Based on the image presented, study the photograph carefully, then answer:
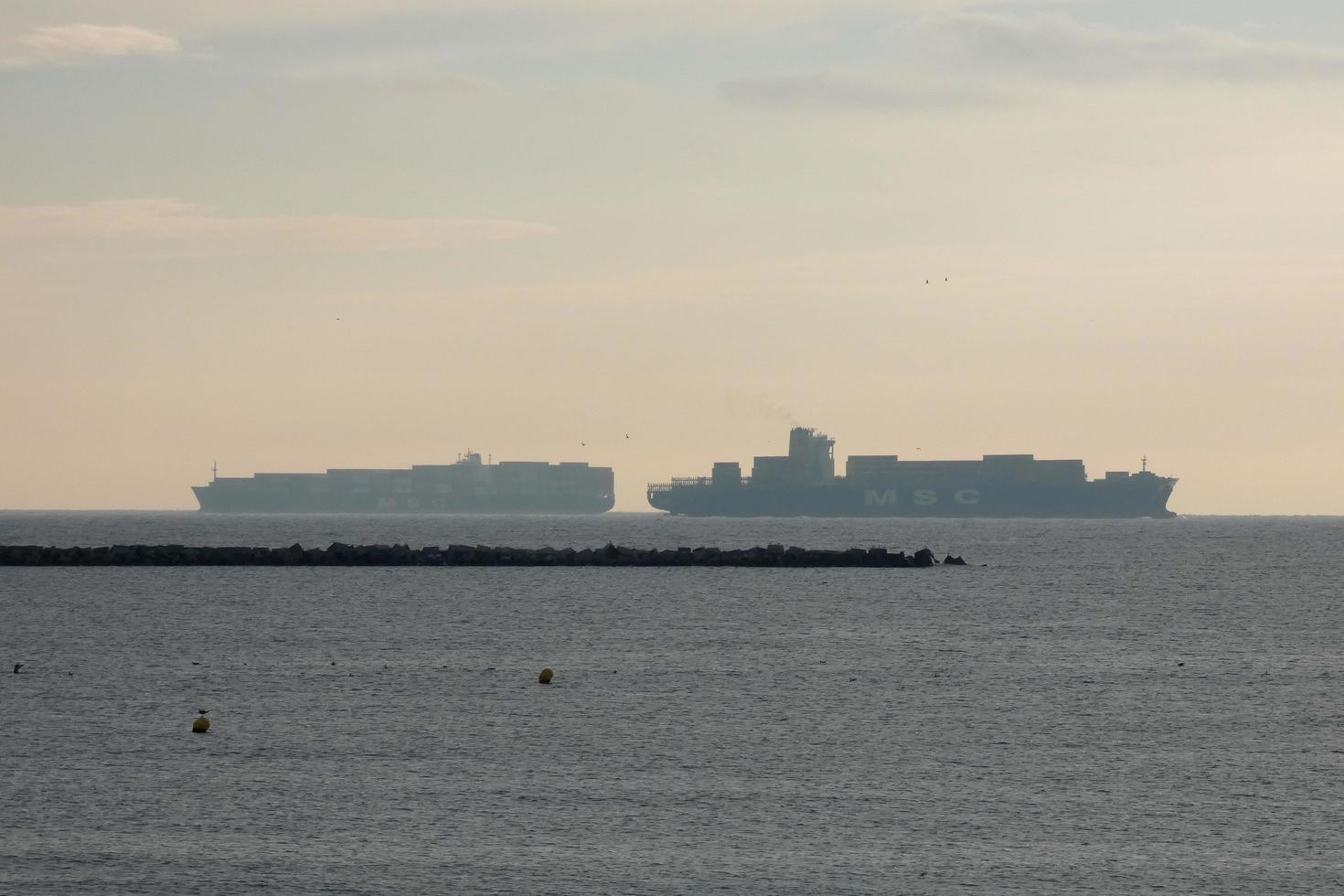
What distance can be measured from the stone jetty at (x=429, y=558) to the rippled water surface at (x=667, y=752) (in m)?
35.7

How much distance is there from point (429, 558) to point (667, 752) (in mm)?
74393

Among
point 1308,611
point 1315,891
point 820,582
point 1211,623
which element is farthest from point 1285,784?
point 820,582

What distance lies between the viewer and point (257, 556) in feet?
341

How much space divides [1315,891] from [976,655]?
93.9ft

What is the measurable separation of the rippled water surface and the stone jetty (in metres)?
35.7

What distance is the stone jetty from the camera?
10219 cm

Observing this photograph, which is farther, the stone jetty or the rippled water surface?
the stone jetty

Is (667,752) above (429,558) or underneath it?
underneath

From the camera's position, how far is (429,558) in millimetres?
103875

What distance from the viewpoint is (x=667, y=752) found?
30922 mm

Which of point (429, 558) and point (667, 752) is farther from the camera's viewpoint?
point (429, 558)

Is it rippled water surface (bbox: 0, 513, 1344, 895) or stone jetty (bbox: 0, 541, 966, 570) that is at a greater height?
stone jetty (bbox: 0, 541, 966, 570)

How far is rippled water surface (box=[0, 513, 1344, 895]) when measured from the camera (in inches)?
884

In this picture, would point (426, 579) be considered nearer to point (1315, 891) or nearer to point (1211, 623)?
point (1211, 623)
